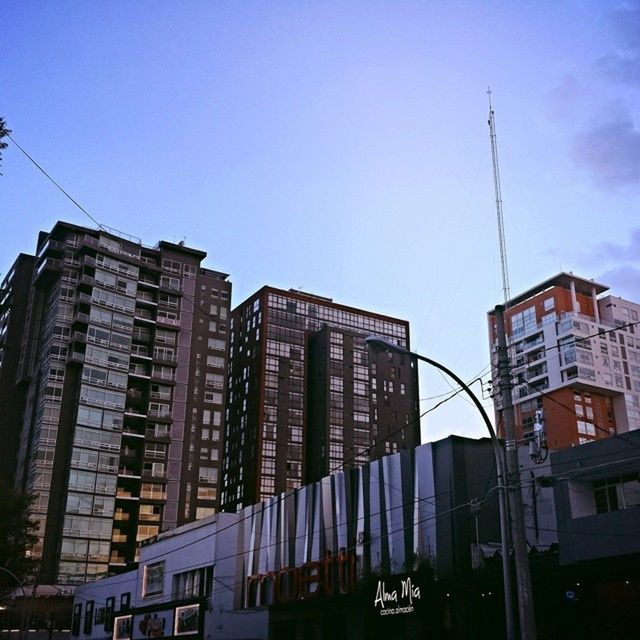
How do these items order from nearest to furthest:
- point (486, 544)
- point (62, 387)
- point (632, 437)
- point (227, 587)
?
point (632, 437), point (486, 544), point (227, 587), point (62, 387)

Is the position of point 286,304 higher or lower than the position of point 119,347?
higher

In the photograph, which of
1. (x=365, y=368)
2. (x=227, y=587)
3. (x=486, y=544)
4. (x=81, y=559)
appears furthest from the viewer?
(x=365, y=368)

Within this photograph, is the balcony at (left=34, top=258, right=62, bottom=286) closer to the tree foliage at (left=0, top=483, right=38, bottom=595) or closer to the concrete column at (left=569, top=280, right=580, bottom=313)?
the tree foliage at (left=0, top=483, right=38, bottom=595)

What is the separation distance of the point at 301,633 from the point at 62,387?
72.3m

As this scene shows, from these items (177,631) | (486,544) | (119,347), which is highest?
(119,347)

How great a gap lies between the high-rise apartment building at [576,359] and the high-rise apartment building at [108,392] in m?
53.0

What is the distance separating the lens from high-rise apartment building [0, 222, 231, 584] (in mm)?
102062

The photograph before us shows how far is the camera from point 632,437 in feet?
91.3

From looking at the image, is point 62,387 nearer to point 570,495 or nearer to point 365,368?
point 365,368

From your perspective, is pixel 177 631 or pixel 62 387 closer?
pixel 177 631

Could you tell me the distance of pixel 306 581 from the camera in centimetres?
4209

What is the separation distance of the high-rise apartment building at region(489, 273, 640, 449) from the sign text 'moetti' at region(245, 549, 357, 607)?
91492mm

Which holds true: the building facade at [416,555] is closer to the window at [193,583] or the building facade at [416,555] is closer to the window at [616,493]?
the window at [616,493]

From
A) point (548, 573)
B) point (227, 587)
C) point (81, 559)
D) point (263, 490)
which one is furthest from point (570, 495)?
point (263, 490)
